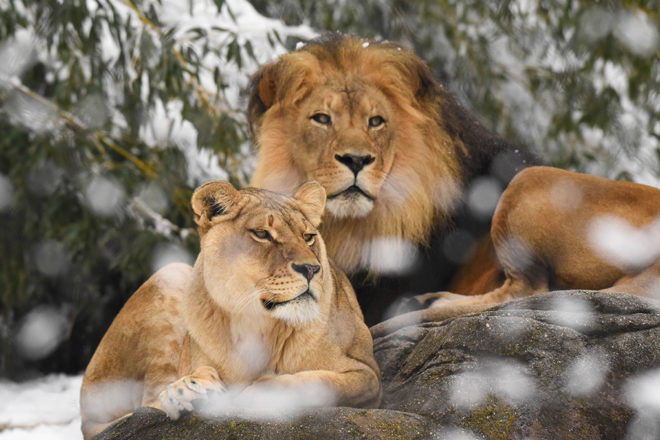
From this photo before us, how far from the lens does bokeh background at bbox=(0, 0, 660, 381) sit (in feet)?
16.0

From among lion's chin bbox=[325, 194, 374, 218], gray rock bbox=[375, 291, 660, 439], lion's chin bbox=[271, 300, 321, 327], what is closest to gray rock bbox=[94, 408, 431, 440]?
gray rock bbox=[375, 291, 660, 439]

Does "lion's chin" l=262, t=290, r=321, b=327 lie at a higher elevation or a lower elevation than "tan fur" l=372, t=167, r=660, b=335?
higher

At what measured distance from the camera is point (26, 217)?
5.18 metres

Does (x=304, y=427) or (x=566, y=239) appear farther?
(x=566, y=239)

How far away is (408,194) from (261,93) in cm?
57

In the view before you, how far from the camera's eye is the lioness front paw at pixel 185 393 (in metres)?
1.69

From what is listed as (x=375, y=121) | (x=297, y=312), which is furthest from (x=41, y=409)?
(x=297, y=312)

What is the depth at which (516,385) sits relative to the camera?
1.92 m

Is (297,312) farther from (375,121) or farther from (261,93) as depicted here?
(261,93)

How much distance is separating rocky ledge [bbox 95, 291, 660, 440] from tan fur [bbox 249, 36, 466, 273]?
0.50m

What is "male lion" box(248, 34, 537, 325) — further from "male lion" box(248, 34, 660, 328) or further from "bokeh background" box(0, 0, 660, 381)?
"bokeh background" box(0, 0, 660, 381)

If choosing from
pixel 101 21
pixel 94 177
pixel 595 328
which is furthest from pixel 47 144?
pixel 595 328

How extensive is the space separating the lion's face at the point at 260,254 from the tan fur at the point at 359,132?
649 mm

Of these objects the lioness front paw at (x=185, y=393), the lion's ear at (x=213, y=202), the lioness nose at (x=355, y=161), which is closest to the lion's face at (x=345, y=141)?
the lioness nose at (x=355, y=161)
